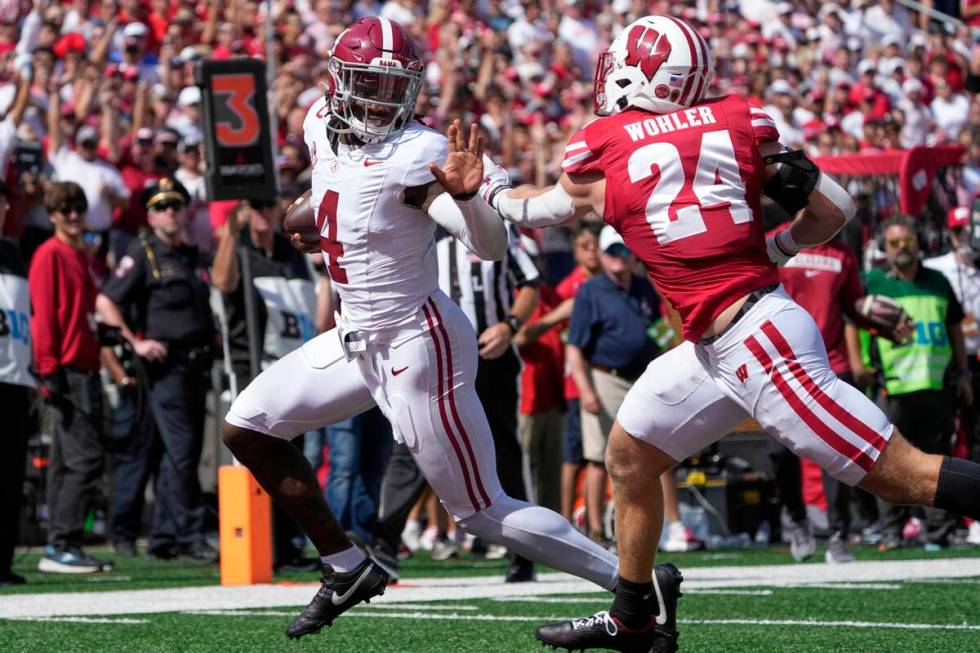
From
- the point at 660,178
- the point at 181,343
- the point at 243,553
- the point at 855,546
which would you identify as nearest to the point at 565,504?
the point at 855,546

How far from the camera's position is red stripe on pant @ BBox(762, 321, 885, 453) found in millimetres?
4848

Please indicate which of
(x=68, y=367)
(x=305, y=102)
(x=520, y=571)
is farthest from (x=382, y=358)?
(x=305, y=102)

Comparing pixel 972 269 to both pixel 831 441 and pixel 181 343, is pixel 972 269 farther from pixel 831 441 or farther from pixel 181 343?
pixel 831 441

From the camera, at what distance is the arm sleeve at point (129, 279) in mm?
10680

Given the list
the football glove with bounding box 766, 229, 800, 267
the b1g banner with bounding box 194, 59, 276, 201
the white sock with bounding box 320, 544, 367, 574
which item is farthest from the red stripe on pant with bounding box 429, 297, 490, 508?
the b1g banner with bounding box 194, 59, 276, 201

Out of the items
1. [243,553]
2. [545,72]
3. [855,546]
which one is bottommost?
[855,546]

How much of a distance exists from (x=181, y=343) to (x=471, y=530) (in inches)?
201

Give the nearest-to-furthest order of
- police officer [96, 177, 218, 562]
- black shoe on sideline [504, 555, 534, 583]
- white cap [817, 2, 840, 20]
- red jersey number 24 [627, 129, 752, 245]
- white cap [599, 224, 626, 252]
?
1. red jersey number 24 [627, 129, 752, 245]
2. black shoe on sideline [504, 555, 534, 583]
3. police officer [96, 177, 218, 562]
4. white cap [599, 224, 626, 252]
5. white cap [817, 2, 840, 20]

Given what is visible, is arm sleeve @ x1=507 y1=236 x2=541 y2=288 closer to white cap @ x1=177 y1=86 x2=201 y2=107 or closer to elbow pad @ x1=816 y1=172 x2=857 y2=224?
elbow pad @ x1=816 y1=172 x2=857 y2=224

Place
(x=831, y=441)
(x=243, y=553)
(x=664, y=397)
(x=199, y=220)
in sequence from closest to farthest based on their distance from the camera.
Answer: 1. (x=831, y=441)
2. (x=664, y=397)
3. (x=243, y=553)
4. (x=199, y=220)

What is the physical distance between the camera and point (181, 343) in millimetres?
10609

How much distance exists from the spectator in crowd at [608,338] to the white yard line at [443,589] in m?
1.69

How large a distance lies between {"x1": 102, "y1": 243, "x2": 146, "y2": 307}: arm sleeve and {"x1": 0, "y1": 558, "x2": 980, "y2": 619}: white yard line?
2.58 meters

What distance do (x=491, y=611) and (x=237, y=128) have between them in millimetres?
3267
